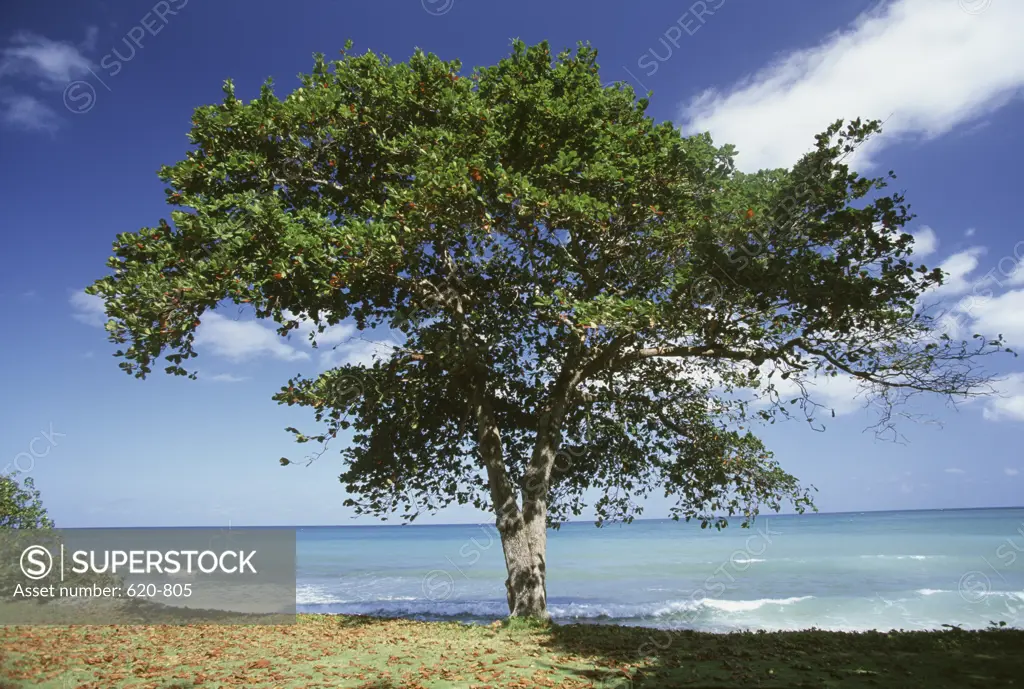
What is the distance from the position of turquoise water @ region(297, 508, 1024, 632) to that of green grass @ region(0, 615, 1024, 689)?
148 inches

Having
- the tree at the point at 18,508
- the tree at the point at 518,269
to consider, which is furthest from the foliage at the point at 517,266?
the tree at the point at 18,508

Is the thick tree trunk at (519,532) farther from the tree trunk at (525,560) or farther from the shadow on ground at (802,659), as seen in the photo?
the shadow on ground at (802,659)

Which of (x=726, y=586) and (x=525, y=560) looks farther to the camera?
(x=726, y=586)

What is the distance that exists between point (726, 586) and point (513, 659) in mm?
29043

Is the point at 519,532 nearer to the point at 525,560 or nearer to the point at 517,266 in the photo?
the point at 525,560

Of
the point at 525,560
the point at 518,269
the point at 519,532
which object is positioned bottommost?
the point at 525,560

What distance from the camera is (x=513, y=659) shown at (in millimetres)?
9242

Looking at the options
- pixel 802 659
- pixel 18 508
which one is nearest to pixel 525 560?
pixel 802 659

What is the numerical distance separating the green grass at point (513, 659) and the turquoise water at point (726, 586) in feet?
12.3

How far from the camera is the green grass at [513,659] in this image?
7.92 m

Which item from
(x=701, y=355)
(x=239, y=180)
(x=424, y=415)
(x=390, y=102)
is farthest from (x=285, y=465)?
(x=701, y=355)

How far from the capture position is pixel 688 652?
9.41 m

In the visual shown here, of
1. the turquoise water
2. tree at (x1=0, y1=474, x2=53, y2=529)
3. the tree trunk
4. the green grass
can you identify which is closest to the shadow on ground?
the green grass

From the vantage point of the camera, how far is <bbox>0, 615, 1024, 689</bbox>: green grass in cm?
792
